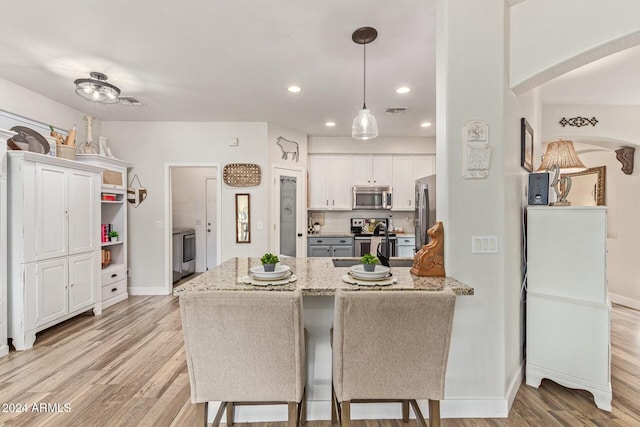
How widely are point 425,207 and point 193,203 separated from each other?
4704 mm

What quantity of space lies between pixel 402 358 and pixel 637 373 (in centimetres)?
243

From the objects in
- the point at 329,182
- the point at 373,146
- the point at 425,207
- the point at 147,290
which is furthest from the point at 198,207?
the point at 425,207

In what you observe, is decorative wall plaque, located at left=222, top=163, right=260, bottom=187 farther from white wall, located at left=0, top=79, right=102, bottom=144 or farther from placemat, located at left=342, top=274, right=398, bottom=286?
Answer: placemat, located at left=342, top=274, right=398, bottom=286

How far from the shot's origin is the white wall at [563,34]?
172cm

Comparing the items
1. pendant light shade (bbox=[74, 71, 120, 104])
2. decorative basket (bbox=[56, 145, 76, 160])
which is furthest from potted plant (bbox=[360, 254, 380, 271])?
decorative basket (bbox=[56, 145, 76, 160])

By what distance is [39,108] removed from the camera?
366 centimetres

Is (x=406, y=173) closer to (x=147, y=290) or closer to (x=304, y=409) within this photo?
(x=304, y=409)

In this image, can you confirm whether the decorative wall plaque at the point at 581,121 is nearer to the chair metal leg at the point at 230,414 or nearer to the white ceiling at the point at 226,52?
the white ceiling at the point at 226,52

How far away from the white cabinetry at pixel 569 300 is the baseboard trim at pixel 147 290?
4.59m

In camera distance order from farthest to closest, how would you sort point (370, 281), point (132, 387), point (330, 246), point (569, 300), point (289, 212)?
point (330, 246)
point (289, 212)
point (132, 387)
point (569, 300)
point (370, 281)

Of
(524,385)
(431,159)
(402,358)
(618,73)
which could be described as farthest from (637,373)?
(431,159)

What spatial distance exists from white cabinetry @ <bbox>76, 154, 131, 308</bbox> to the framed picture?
463cm

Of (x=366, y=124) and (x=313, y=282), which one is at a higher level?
(x=366, y=124)

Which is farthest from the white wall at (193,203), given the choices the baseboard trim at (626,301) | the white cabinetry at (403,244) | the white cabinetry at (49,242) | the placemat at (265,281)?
the baseboard trim at (626,301)
